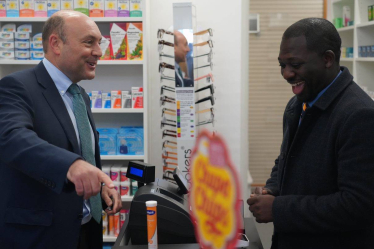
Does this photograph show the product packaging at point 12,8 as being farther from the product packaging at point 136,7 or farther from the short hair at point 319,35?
the short hair at point 319,35

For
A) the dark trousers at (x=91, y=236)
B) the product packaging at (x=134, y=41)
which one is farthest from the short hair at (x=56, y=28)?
the product packaging at (x=134, y=41)

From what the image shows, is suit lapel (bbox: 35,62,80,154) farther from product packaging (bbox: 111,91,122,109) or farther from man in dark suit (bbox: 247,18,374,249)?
product packaging (bbox: 111,91,122,109)

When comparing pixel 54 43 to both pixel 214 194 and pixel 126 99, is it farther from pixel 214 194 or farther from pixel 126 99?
pixel 126 99

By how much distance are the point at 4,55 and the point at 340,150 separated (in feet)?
10.8

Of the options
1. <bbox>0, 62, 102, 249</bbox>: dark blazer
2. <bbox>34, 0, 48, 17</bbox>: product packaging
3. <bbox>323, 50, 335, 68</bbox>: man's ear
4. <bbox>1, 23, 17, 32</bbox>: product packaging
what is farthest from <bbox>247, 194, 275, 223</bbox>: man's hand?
<bbox>1, 23, 17, 32</bbox>: product packaging

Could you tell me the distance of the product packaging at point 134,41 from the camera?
366cm

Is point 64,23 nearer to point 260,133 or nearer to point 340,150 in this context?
point 340,150

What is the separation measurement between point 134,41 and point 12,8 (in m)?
1.15

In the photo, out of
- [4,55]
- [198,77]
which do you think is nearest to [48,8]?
[4,55]

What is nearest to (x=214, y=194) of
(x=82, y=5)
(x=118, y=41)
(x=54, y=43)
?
(x=54, y=43)

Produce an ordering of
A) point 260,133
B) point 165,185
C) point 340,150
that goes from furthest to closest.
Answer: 1. point 260,133
2. point 165,185
3. point 340,150

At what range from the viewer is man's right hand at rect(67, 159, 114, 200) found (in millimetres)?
1270

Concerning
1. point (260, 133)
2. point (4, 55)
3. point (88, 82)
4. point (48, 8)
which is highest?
point (48, 8)

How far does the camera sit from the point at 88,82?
4.03 metres
